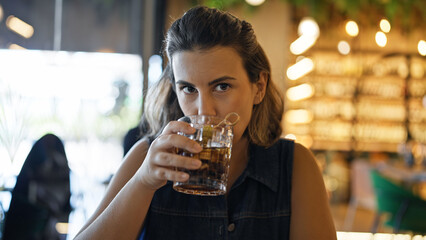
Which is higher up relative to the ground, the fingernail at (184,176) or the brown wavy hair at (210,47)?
the brown wavy hair at (210,47)

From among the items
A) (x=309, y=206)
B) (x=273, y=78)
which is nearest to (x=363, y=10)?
(x=273, y=78)

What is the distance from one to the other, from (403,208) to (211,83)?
3.69 metres

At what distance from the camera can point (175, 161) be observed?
106 centimetres

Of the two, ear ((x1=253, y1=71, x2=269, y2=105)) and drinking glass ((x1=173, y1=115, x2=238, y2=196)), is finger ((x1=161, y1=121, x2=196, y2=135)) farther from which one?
ear ((x1=253, y1=71, x2=269, y2=105))

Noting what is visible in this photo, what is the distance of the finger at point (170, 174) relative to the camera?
1045 millimetres

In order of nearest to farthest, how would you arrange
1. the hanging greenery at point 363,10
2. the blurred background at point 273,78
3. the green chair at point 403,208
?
the blurred background at point 273,78 → the green chair at point 403,208 → the hanging greenery at point 363,10

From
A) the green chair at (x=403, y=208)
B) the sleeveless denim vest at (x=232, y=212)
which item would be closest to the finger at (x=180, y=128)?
the sleeveless denim vest at (x=232, y=212)

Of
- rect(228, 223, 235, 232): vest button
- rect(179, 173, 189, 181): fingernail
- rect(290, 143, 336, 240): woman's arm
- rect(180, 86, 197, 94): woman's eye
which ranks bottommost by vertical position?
rect(228, 223, 235, 232): vest button

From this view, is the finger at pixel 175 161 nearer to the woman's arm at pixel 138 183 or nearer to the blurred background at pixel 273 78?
the woman's arm at pixel 138 183

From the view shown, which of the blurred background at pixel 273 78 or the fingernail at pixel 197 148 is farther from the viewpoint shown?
the blurred background at pixel 273 78

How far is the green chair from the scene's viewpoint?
14.0 ft

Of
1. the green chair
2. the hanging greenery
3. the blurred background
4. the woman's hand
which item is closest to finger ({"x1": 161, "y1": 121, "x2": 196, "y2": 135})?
the woman's hand

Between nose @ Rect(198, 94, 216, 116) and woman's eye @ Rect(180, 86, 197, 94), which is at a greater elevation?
woman's eye @ Rect(180, 86, 197, 94)

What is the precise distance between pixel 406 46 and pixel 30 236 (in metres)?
8.72
